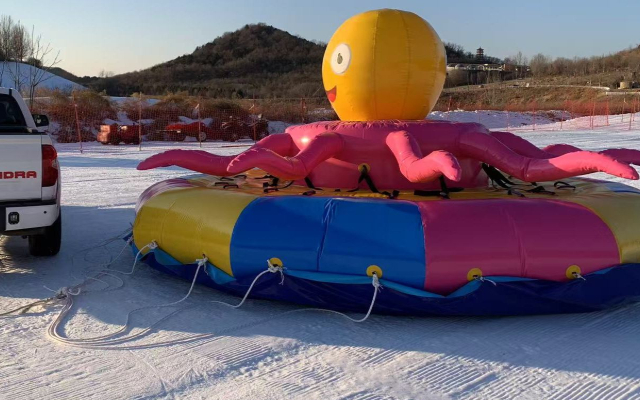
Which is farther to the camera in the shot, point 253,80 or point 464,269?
point 253,80

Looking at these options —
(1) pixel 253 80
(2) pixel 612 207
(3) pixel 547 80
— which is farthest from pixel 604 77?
(2) pixel 612 207

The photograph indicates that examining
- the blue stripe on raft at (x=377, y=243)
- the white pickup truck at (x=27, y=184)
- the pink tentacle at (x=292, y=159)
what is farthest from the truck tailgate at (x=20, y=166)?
the blue stripe on raft at (x=377, y=243)

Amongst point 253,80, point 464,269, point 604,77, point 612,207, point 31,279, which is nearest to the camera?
point 464,269

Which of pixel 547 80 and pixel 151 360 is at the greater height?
pixel 547 80

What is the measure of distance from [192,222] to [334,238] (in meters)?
1.30

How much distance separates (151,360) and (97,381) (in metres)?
0.36

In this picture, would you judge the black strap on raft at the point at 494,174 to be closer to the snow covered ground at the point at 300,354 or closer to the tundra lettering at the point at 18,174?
the snow covered ground at the point at 300,354

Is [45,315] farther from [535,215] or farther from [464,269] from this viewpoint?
[535,215]

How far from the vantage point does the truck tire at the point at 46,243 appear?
5.75m

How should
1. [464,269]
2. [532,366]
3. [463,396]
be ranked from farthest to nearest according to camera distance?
[464,269]
[532,366]
[463,396]

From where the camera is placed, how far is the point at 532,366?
3.54 metres

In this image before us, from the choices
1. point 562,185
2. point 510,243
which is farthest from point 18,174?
point 562,185

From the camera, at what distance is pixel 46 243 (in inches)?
228

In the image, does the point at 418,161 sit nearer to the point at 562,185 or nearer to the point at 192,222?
the point at 192,222
